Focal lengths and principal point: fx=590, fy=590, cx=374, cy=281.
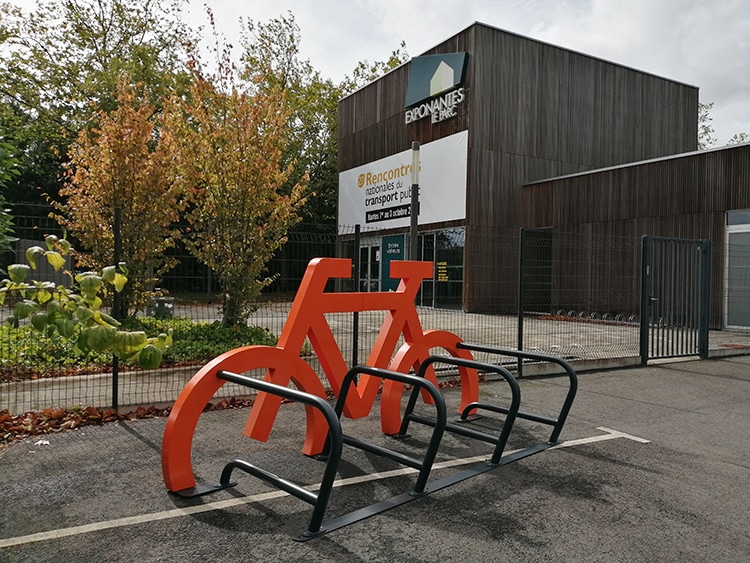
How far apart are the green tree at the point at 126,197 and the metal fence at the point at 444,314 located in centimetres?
68

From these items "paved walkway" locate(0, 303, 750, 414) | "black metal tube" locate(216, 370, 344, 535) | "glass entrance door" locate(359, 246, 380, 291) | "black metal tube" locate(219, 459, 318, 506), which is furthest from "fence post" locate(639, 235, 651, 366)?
"glass entrance door" locate(359, 246, 380, 291)

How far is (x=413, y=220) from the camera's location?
795 centimetres

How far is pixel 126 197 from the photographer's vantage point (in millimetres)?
10422

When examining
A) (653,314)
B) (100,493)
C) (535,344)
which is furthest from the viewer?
(535,344)

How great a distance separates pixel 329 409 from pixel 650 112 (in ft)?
77.2

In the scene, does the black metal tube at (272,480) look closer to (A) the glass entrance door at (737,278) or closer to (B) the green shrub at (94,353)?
(B) the green shrub at (94,353)

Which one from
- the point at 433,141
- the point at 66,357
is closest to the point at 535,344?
the point at 66,357

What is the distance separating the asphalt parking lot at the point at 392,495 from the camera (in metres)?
3.13

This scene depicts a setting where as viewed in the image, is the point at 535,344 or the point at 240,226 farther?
the point at 535,344

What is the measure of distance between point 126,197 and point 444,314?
5933 millimetres

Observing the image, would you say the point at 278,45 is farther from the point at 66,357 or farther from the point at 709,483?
the point at 709,483

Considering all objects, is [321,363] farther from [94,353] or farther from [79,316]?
[94,353]

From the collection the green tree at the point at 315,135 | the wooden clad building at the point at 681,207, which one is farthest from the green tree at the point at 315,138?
the wooden clad building at the point at 681,207

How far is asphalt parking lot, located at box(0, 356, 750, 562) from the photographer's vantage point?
3.13 m
